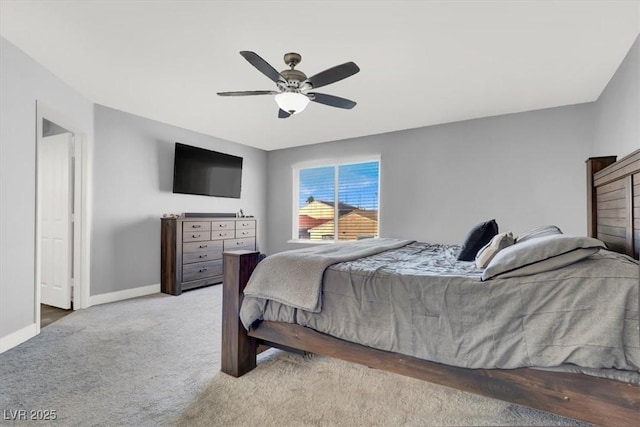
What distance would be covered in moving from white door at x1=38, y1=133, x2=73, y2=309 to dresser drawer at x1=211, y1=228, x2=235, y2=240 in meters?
1.71

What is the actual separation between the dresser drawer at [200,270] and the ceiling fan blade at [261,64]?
310 cm

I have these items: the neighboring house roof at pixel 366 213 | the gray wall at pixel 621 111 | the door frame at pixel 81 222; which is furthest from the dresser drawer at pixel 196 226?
the gray wall at pixel 621 111

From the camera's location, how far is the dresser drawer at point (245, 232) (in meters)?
5.08

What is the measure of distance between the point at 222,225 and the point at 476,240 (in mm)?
3689

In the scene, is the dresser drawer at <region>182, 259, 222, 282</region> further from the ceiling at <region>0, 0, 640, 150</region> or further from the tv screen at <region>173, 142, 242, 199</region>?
Result: the ceiling at <region>0, 0, 640, 150</region>

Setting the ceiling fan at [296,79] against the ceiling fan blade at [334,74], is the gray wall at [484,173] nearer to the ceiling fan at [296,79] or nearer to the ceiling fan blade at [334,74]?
the ceiling fan at [296,79]

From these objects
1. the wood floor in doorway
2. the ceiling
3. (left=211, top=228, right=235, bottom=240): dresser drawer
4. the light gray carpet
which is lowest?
the wood floor in doorway

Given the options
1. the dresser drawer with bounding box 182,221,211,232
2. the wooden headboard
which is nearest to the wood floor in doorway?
the dresser drawer with bounding box 182,221,211,232

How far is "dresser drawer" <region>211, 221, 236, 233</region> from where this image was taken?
15.2ft

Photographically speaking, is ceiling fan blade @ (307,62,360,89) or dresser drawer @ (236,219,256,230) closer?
ceiling fan blade @ (307,62,360,89)

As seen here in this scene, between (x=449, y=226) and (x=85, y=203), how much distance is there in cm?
478

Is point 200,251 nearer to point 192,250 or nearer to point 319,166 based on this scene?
point 192,250

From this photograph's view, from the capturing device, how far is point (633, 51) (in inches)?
94.1

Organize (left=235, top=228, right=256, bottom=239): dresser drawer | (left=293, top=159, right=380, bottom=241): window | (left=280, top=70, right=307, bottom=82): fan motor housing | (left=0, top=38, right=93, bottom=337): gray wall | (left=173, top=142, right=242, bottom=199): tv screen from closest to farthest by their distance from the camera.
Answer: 1. (left=280, top=70, right=307, bottom=82): fan motor housing
2. (left=0, top=38, right=93, bottom=337): gray wall
3. (left=173, top=142, right=242, bottom=199): tv screen
4. (left=235, top=228, right=256, bottom=239): dresser drawer
5. (left=293, top=159, right=380, bottom=241): window
